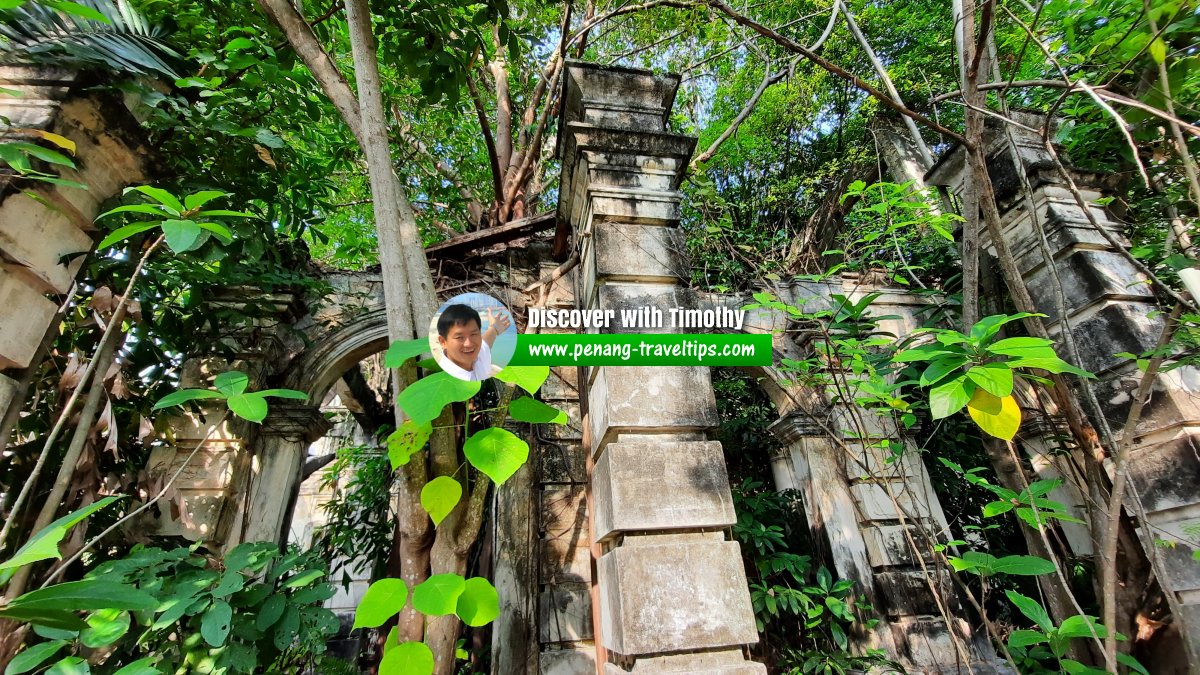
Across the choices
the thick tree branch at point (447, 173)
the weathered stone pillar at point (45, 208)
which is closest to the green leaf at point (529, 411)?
the weathered stone pillar at point (45, 208)

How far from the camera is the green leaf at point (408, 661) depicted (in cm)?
120

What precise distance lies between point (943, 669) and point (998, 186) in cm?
352

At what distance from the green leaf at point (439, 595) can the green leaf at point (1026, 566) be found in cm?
146

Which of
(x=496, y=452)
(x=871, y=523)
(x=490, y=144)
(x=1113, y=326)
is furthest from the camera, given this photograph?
(x=490, y=144)

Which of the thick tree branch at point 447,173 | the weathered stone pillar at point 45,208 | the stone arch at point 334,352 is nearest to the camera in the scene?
the weathered stone pillar at point 45,208

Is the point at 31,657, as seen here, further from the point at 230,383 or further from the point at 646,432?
the point at 646,432

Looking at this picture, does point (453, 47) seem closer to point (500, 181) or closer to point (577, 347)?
point (500, 181)

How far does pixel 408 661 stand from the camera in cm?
121

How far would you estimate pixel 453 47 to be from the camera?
10.3 feet

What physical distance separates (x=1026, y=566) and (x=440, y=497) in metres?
1.61

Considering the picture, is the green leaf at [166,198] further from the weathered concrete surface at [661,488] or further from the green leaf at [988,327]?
the green leaf at [988,327]

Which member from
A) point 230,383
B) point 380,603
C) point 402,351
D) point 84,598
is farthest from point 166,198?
point 380,603

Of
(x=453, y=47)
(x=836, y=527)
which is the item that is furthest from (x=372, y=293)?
(x=836, y=527)

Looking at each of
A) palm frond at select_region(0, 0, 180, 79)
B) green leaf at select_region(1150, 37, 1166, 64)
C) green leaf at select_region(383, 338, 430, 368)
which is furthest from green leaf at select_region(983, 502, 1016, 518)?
palm frond at select_region(0, 0, 180, 79)
